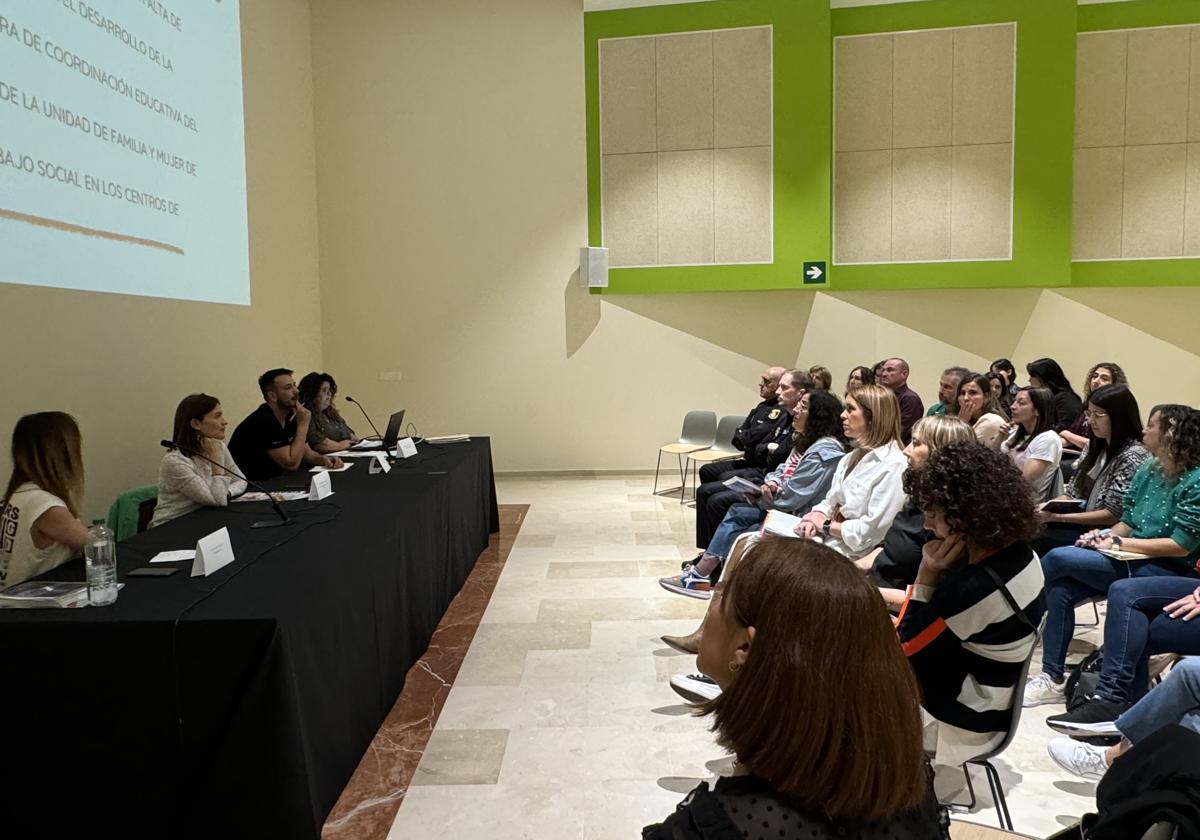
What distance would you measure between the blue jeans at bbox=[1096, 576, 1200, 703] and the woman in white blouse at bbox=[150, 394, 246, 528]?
3272mm

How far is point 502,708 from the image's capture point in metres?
3.03

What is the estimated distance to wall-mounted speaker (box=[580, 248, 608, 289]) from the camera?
25.7ft

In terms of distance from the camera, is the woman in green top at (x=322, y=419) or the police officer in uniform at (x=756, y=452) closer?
the police officer in uniform at (x=756, y=452)

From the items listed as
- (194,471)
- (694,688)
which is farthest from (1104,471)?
(194,471)

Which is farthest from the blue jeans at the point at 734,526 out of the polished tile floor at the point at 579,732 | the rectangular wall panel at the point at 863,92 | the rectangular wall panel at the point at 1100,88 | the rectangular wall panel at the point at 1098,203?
the rectangular wall panel at the point at 1100,88

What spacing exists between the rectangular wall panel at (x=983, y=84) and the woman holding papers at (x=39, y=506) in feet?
24.6

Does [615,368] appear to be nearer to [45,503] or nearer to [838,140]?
[838,140]

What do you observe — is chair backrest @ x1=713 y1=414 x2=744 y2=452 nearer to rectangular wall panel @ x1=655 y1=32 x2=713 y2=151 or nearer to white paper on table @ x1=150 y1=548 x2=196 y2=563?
rectangular wall panel @ x1=655 y1=32 x2=713 y2=151

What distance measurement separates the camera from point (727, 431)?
22.5 feet

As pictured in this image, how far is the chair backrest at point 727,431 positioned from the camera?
6816mm

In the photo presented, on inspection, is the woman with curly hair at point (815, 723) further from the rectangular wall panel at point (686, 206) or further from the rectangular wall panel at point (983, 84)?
the rectangular wall panel at point (983, 84)

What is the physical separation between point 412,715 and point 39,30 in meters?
3.50

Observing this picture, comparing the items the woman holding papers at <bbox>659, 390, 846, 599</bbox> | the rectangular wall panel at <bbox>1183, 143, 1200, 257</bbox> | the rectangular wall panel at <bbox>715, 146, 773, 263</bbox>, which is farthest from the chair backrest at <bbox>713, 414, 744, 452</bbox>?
the rectangular wall panel at <bbox>1183, 143, 1200, 257</bbox>

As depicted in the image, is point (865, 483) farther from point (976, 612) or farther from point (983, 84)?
point (983, 84)
